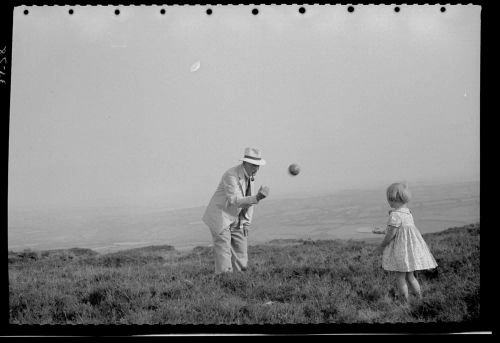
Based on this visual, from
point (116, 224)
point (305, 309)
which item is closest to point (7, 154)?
point (116, 224)

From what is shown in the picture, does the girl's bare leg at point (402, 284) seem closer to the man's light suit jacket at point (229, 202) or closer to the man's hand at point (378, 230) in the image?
the man's hand at point (378, 230)

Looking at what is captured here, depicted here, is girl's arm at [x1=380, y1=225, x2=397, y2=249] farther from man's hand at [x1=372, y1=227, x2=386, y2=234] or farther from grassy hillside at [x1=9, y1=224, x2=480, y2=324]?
grassy hillside at [x1=9, y1=224, x2=480, y2=324]

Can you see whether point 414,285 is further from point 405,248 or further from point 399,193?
point 399,193

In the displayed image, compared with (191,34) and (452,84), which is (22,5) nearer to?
(191,34)

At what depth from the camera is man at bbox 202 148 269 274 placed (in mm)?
4289

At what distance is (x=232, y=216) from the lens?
174 inches

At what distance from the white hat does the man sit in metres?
0.09

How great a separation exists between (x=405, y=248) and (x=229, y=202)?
1485 mm

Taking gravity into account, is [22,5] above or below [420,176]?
above

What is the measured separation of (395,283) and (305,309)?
775 millimetres

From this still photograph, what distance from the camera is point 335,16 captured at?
405 cm

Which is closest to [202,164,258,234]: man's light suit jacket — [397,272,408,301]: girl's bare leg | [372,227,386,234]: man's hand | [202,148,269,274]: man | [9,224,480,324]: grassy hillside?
[202,148,269,274]: man

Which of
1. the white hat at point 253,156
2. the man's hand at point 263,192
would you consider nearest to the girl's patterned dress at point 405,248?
the man's hand at point 263,192

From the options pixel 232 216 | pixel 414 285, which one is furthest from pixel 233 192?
pixel 414 285
